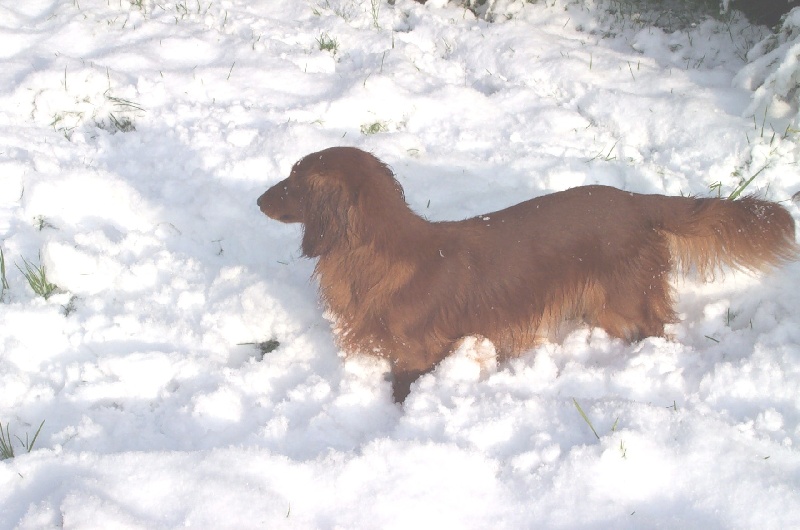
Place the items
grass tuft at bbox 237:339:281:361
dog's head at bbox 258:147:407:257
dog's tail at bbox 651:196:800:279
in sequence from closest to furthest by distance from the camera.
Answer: dog's head at bbox 258:147:407:257 → dog's tail at bbox 651:196:800:279 → grass tuft at bbox 237:339:281:361

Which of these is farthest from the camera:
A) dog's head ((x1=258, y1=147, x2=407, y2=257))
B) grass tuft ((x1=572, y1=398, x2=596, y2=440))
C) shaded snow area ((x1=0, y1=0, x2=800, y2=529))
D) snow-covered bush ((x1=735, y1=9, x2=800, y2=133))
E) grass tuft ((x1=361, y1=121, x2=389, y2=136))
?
grass tuft ((x1=361, y1=121, x2=389, y2=136))

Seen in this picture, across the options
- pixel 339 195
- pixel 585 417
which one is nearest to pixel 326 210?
pixel 339 195

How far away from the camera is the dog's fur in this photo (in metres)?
2.58

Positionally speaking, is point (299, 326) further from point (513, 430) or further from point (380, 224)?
point (513, 430)

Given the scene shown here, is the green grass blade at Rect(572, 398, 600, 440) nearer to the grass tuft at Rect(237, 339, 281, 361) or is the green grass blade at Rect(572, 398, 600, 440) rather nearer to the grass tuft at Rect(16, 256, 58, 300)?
the grass tuft at Rect(237, 339, 281, 361)

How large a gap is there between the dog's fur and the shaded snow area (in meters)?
0.17

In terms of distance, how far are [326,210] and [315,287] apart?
900 millimetres

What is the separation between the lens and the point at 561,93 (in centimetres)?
445

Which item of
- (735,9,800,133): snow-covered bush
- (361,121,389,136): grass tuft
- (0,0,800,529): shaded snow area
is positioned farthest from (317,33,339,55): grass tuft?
(735,9,800,133): snow-covered bush

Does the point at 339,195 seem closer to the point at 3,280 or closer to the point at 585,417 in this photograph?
the point at 585,417

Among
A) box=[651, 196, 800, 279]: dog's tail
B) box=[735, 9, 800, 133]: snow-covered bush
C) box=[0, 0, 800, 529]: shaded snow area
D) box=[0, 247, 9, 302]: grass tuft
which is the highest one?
box=[735, 9, 800, 133]: snow-covered bush

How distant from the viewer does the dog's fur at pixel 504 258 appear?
8.45 ft

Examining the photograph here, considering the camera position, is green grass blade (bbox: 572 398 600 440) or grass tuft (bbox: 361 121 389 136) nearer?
green grass blade (bbox: 572 398 600 440)

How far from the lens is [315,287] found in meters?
3.30
